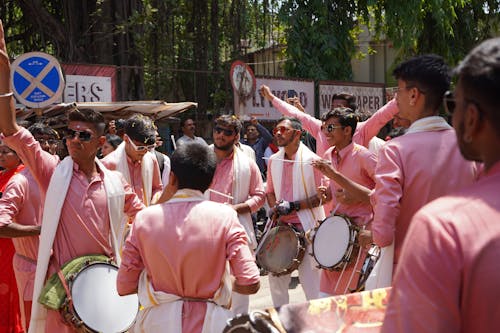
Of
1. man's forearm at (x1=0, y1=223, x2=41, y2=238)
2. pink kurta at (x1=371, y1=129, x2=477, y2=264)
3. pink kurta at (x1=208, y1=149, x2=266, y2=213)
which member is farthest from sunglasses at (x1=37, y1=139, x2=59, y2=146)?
pink kurta at (x1=371, y1=129, x2=477, y2=264)

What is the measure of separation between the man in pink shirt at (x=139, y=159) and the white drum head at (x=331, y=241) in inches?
68.9

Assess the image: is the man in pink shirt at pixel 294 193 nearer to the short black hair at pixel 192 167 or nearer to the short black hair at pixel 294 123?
the short black hair at pixel 294 123

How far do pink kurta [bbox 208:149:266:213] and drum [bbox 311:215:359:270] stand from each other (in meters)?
0.95

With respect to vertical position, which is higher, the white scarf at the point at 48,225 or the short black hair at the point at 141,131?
the short black hair at the point at 141,131

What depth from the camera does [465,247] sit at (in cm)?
159

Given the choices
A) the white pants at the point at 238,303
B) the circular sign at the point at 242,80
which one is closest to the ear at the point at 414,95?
the white pants at the point at 238,303

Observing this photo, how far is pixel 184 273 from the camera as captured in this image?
3426 mm

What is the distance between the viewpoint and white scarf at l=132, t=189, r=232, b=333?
3461mm

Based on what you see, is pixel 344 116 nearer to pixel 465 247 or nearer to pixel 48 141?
pixel 48 141

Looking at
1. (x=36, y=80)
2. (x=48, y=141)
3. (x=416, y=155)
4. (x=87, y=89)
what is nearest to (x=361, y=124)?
(x=48, y=141)

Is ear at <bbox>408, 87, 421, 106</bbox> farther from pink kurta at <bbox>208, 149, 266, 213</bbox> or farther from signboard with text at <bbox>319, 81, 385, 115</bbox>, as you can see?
signboard with text at <bbox>319, 81, 385, 115</bbox>

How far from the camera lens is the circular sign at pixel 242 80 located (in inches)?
522

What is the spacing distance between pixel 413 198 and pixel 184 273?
1.19 meters

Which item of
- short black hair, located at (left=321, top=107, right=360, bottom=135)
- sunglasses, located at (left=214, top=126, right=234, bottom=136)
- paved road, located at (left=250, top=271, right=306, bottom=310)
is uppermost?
short black hair, located at (left=321, top=107, right=360, bottom=135)
